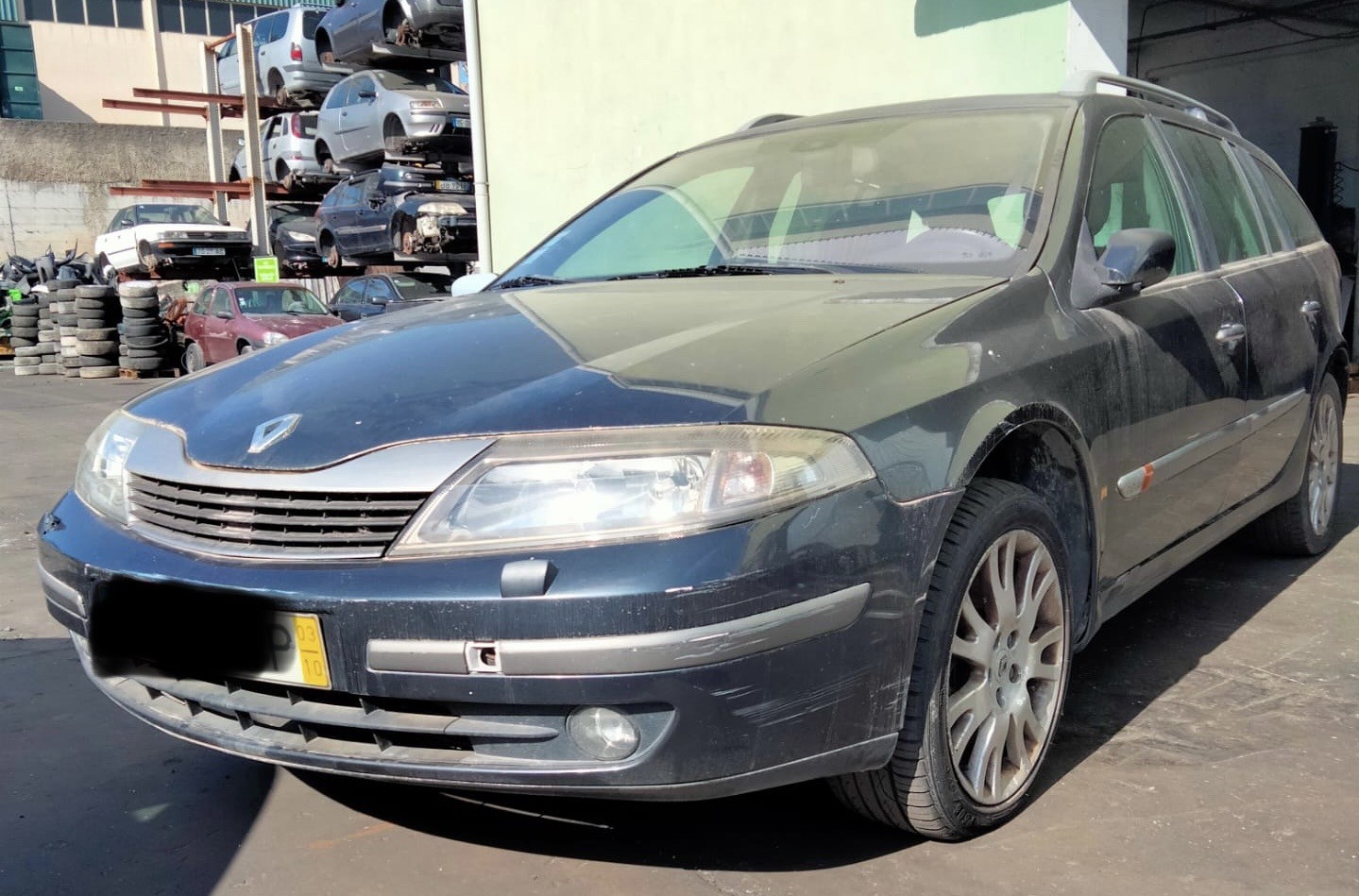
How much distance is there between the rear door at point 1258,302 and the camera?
12.1ft

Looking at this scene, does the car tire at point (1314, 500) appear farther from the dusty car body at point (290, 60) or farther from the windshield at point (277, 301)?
the dusty car body at point (290, 60)

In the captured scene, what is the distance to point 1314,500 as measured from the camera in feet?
14.9

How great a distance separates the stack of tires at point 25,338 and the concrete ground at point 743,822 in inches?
632

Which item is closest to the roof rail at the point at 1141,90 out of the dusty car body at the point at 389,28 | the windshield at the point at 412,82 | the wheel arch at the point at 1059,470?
the wheel arch at the point at 1059,470

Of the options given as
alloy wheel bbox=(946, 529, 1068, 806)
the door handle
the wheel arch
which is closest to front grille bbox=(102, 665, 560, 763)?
alloy wheel bbox=(946, 529, 1068, 806)

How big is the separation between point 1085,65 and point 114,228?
1916 cm

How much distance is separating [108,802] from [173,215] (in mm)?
20391

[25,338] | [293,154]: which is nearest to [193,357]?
[25,338]

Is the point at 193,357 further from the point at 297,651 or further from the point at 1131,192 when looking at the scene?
the point at 297,651

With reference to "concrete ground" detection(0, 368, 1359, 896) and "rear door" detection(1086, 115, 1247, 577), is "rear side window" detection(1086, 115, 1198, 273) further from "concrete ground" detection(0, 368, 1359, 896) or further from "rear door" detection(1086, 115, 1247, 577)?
"concrete ground" detection(0, 368, 1359, 896)

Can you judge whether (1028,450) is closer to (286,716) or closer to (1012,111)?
(1012,111)

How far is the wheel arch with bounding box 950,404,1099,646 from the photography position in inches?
97.2

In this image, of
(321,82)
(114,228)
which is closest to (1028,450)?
(321,82)

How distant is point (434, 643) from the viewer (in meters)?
1.96
